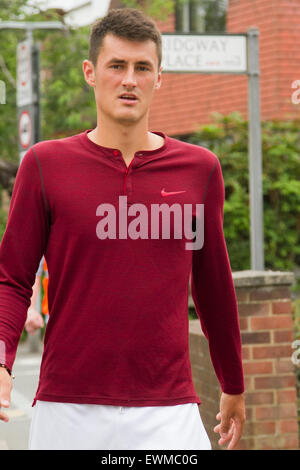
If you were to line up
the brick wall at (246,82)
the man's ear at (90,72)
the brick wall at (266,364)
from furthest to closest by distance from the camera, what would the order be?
the brick wall at (246,82), the brick wall at (266,364), the man's ear at (90,72)

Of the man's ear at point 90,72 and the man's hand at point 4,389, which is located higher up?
the man's ear at point 90,72

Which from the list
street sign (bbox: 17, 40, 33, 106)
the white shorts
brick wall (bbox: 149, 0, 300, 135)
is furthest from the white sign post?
brick wall (bbox: 149, 0, 300, 135)

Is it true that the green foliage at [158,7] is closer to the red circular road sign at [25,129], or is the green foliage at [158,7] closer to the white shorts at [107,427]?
the red circular road sign at [25,129]

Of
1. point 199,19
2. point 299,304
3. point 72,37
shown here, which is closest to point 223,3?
point 199,19

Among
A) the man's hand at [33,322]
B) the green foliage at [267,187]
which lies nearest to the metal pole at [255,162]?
the man's hand at [33,322]

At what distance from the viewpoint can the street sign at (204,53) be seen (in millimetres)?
7852

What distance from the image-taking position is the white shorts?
2525 mm

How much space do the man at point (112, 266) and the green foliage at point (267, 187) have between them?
10.9 m

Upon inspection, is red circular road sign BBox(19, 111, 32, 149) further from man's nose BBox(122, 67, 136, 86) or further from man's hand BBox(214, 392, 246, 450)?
man's nose BBox(122, 67, 136, 86)

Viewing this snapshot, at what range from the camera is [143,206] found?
2.57m

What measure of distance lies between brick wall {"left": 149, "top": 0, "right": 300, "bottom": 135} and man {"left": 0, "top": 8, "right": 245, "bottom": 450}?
12.7 metres

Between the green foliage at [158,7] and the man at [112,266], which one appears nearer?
the man at [112,266]

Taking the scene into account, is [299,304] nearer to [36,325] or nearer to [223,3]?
[36,325]
